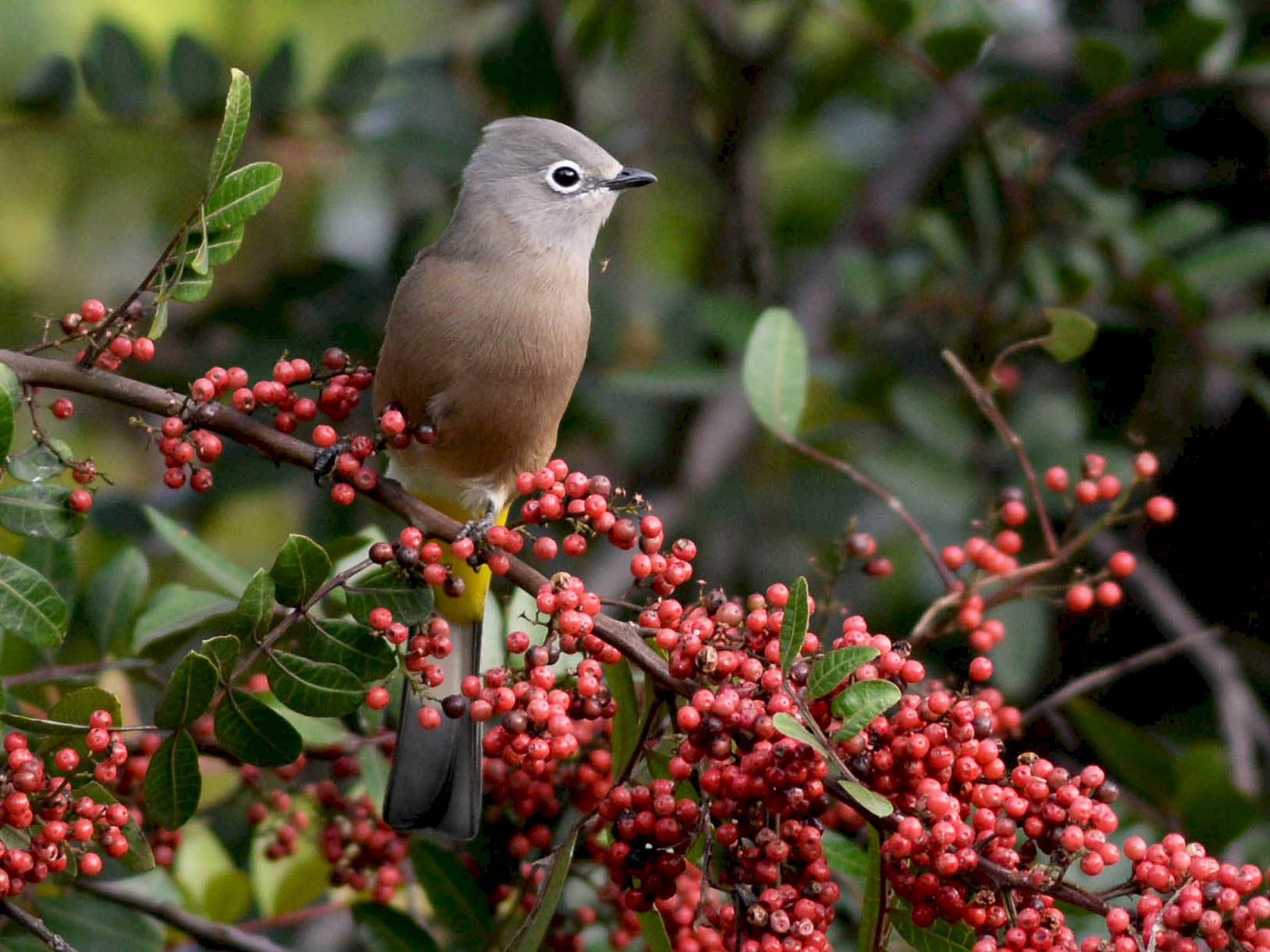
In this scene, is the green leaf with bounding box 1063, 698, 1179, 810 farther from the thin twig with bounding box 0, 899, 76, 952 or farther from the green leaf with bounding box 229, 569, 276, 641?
the thin twig with bounding box 0, 899, 76, 952

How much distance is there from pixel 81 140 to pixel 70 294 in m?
1.31

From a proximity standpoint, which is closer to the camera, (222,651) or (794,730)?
(794,730)

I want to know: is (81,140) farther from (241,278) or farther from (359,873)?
(359,873)

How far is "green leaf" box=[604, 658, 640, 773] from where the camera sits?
2.30 meters

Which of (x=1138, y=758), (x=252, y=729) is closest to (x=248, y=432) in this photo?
(x=252, y=729)

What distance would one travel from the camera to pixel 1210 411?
15.8 feet

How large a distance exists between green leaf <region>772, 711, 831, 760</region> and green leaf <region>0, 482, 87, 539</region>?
116cm

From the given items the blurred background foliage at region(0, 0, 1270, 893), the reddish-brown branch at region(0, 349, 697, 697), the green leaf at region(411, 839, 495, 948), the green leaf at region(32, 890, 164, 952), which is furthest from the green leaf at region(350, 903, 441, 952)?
the blurred background foliage at region(0, 0, 1270, 893)

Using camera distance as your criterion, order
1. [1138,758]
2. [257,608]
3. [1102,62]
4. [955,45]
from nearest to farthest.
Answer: [257,608] < [1138,758] < [955,45] < [1102,62]

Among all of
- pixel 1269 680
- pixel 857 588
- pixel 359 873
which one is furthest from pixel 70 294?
pixel 1269 680

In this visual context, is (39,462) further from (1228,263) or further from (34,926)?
(1228,263)

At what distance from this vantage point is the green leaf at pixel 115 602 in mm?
2836

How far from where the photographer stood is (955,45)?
3732mm

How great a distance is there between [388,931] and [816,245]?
4005 mm
